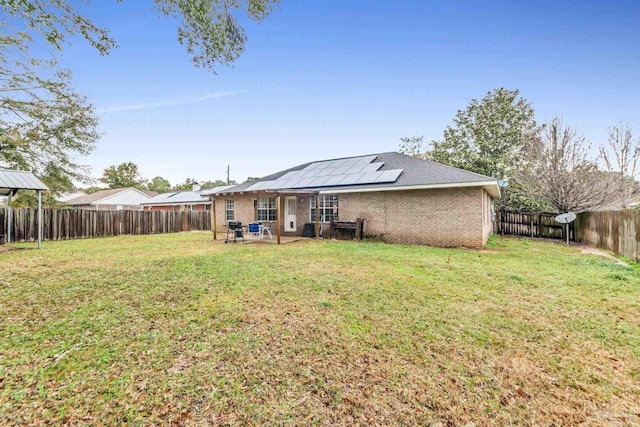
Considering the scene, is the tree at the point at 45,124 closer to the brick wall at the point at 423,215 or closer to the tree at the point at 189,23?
the tree at the point at 189,23

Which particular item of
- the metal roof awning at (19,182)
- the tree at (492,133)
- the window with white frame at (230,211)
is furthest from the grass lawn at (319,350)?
the tree at (492,133)

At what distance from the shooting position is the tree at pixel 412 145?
88.0ft

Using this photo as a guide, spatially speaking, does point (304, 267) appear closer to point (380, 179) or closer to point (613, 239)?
point (380, 179)

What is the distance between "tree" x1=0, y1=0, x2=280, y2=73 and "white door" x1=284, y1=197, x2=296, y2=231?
1036cm

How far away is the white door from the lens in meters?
15.2

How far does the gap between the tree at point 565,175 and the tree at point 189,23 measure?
650 inches

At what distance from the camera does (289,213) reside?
15414mm

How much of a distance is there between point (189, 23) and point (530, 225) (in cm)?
1921

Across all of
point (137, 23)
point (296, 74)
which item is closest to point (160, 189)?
point (296, 74)

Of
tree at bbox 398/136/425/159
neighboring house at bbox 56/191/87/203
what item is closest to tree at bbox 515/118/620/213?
tree at bbox 398/136/425/159

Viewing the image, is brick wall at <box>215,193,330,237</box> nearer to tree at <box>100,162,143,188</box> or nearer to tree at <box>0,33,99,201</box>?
tree at <box>0,33,99,201</box>

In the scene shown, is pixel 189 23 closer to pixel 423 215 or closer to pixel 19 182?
pixel 423 215

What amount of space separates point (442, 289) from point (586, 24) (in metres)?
12.0

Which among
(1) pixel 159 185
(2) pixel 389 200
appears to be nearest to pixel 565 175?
(2) pixel 389 200
